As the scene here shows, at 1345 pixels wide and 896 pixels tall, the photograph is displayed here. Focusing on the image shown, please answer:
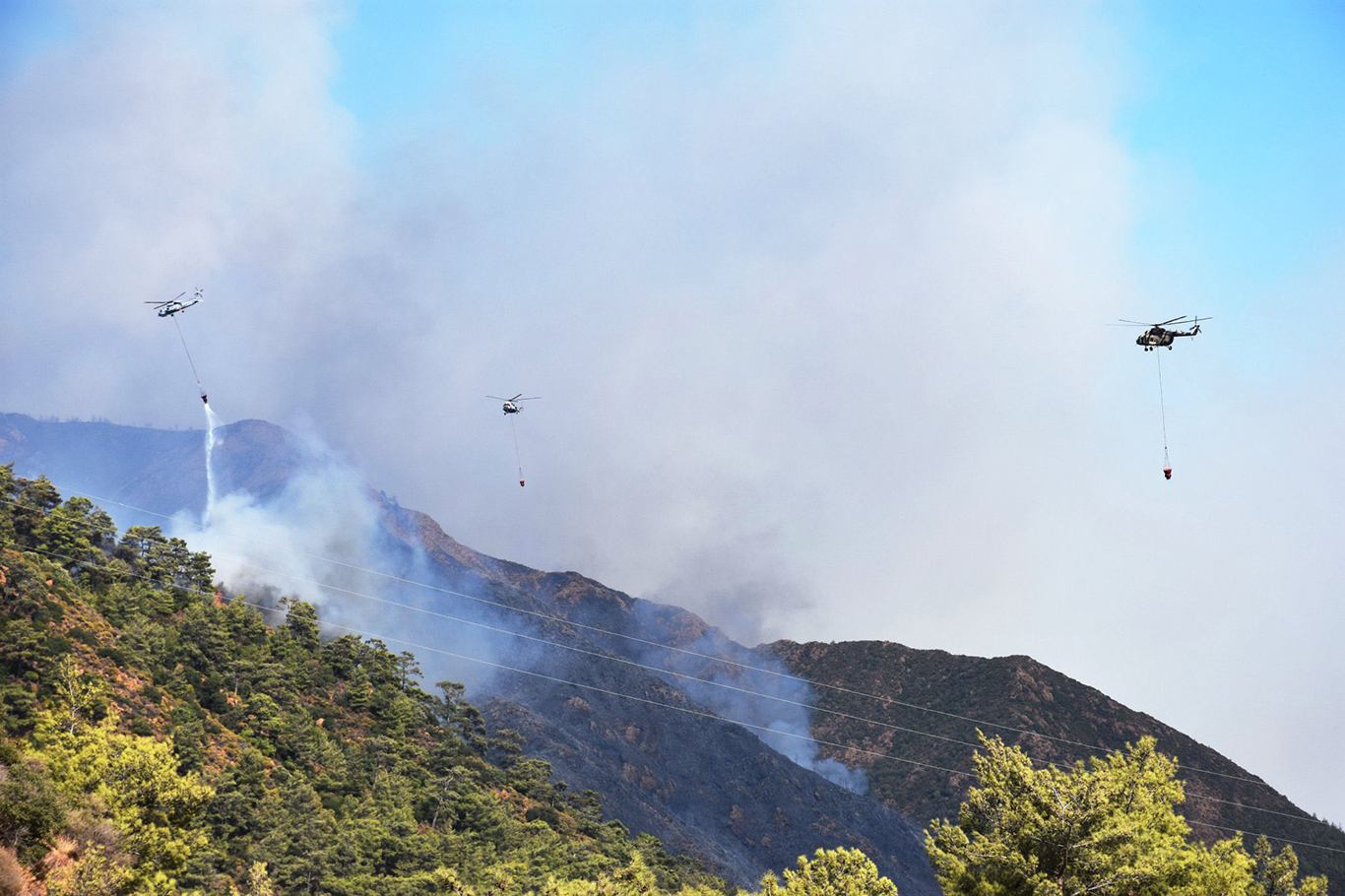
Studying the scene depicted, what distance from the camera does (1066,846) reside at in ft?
129

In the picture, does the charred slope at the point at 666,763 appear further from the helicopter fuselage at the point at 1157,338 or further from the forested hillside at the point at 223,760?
the helicopter fuselage at the point at 1157,338

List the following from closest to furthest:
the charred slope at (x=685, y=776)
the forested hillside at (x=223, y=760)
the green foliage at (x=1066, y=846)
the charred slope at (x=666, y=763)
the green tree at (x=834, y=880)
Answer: the green foliage at (x=1066, y=846) → the green tree at (x=834, y=880) → the forested hillside at (x=223, y=760) → the charred slope at (x=685, y=776) → the charred slope at (x=666, y=763)

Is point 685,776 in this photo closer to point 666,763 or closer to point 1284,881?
point 666,763

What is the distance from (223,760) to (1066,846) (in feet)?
203

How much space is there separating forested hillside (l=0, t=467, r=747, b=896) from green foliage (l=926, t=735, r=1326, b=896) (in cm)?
1941

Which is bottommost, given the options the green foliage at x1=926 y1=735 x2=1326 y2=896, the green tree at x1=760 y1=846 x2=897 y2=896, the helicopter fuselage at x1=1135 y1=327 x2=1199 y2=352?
the green tree at x1=760 y1=846 x2=897 y2=896

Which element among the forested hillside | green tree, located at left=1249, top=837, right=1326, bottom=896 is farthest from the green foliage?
the forested hillside

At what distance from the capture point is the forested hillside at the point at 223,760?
4909cm

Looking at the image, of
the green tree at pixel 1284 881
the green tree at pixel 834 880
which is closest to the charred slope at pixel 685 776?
the green tree at pixel 1284 881

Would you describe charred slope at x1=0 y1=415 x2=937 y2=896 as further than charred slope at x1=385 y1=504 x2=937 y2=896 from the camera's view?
Yes

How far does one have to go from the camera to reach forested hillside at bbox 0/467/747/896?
161 feet

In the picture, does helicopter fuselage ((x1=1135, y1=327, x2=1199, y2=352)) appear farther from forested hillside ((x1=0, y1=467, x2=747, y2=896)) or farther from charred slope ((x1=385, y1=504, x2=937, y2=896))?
charred slope ((x1=385, y1=504, x2=937, y2=896))

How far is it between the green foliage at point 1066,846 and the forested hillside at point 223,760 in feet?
Result: 63.7

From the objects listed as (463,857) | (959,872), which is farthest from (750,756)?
(959,872)
